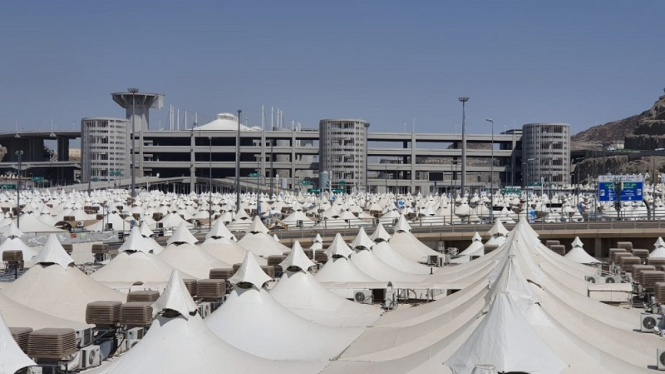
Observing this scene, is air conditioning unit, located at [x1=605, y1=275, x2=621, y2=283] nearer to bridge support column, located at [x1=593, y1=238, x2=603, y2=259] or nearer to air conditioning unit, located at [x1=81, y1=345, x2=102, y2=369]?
air conditioning unit, located at [x1=81, y1=345, x2=102, y2=369]

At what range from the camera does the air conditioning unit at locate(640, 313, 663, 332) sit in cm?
2370

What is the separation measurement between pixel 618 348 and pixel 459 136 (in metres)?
168

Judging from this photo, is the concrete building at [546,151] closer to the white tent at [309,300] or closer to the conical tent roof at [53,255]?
the white tent at [309,300]

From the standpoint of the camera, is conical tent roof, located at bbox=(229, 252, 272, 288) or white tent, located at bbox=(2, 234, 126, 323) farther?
white tent, located at bbox=(2, 234, 126, 323)

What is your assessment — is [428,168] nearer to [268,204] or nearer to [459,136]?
[459,136]

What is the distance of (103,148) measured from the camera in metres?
194

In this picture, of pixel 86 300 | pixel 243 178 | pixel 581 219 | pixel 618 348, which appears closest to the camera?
pixel 618 348

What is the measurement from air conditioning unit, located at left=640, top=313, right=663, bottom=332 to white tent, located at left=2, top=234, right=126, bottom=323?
587 inches

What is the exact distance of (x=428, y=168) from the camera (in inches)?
7387

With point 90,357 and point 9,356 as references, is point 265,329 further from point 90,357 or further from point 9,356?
point 9,356

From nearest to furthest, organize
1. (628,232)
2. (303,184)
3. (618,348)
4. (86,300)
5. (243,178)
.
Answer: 1. (618,348)
2. (86,300)
3. (628,232)
4. (303,184)
5. (243,178)

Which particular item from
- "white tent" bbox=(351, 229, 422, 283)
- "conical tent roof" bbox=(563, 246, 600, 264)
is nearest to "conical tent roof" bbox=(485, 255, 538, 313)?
"white tent" bbox=(351, 229, 422, 283)

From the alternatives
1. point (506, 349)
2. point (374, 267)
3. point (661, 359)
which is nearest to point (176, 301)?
point (506, 349)

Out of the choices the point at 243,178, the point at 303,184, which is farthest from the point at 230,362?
the point at 243,178
